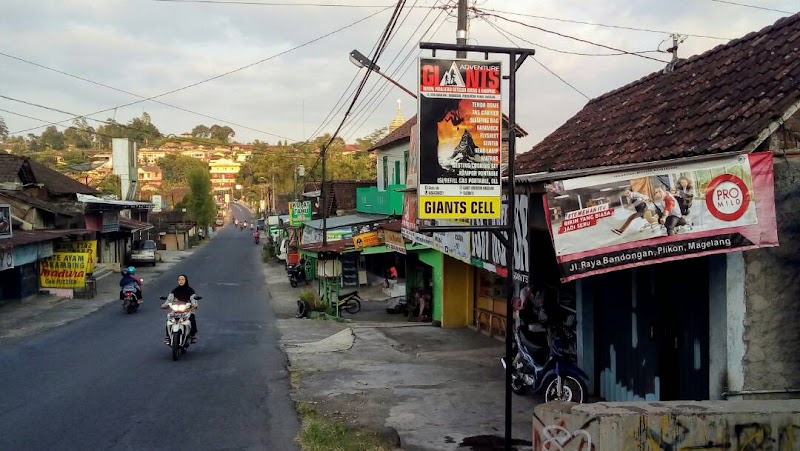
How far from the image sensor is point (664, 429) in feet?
18.0

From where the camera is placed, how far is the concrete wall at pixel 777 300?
637 cm

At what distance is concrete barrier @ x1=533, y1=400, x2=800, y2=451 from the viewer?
17.8 ft

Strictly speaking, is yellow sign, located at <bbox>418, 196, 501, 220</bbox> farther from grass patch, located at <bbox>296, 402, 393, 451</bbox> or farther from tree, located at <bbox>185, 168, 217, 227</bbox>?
tree, located at <bbox>185, 168, 217, 227</bbox>

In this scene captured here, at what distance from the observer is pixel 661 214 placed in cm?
623

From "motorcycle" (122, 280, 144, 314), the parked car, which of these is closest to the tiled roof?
"motorcycle" (122, 280, 144, 314)

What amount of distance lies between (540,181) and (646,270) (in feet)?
5.81

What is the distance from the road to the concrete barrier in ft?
10.5

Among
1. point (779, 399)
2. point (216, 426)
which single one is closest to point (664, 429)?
point (779, 399)

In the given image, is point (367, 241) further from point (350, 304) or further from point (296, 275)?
point (296, 275)

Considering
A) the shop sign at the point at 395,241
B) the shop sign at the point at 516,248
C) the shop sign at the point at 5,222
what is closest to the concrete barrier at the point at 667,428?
the shop sign at the point at 516,248

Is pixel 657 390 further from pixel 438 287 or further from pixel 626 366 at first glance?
pixel 438 287

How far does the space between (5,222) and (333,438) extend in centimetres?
1823

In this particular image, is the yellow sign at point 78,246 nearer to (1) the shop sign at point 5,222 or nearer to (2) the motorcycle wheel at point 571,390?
(1) the shop sign at point 5,222

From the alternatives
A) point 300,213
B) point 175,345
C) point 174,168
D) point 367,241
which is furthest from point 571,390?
point 174,168
